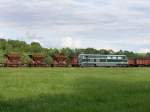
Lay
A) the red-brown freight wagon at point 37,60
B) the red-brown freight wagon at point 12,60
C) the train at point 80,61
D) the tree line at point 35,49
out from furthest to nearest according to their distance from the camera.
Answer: the tree line at point 35,49, the red-brown freight wagon at point 37,60, the train at point 80,61, the red-brown freight wagon at point 12,60

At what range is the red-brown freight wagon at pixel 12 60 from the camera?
6550 cm

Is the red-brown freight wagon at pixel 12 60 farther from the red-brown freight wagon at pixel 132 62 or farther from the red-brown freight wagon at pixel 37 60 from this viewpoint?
the red-brown freight wagon at pixel 132 62

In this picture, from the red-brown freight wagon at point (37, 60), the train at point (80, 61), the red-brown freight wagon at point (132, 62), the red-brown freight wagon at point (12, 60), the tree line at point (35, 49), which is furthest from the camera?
the tree line at point (35, 49)

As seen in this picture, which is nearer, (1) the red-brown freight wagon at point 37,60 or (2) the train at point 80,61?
(2) the train at point 80,61

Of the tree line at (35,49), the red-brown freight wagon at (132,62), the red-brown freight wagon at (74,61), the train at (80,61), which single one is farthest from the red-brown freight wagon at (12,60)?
the red-brown freight wagon at (132,62)

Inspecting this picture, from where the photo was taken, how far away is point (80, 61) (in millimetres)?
78438

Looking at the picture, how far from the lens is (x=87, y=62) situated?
78.3m

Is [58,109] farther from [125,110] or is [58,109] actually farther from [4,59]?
[4,59]

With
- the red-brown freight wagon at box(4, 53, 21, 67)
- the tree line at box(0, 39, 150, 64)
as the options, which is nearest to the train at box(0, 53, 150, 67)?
the red-brown freight wagon at box(4, 53, 21, 67)

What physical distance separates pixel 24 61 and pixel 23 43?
30663 millimetres

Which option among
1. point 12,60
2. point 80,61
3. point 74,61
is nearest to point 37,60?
point 12,60

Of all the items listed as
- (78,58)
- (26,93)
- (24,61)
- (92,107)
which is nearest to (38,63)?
(24,61)

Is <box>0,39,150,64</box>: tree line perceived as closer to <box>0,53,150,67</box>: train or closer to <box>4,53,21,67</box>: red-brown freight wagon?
<box>0,53,150,67</box>: train

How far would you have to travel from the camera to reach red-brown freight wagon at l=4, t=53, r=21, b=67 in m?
65.5
